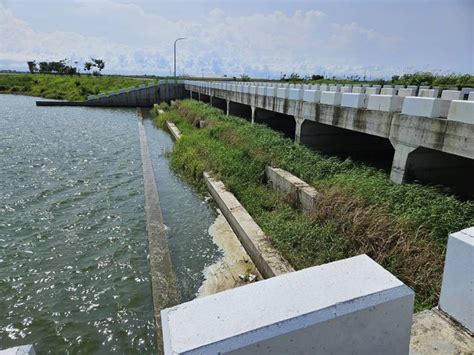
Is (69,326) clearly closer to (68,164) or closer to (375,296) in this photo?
(375,296)

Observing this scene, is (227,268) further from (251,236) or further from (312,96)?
(312,96)

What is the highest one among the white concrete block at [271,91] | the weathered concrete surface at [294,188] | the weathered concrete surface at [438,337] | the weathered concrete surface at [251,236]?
the white concrete block at [271,91]

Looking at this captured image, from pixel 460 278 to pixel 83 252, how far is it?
20.4 ft

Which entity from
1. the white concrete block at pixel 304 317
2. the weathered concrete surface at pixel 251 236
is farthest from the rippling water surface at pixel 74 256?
the white concrete block at pixel 304 317

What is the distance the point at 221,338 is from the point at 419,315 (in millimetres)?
2363

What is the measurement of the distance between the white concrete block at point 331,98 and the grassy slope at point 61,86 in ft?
125

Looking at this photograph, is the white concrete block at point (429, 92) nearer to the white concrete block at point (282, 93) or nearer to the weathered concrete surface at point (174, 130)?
the white concrete block at point (282, 93)

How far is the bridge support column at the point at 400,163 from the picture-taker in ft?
21.4

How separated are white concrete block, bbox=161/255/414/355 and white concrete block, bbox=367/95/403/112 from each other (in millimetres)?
5640

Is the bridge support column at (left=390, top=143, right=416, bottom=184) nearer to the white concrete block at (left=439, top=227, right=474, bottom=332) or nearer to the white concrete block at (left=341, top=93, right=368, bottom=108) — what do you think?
the white concrete block at (left=341, top=93, right=368, bottom=108)

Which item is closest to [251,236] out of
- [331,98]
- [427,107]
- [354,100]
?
[427,107]

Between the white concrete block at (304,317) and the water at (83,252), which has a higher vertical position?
the white concrete block at (304,317)

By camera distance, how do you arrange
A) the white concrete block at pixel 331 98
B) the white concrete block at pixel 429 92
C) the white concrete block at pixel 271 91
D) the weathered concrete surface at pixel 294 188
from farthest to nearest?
the white concrete block at pixel 271 91
the white concrete block at pixel 429 92
the white concrete block at pixel 331 98
the weathered concrete surface at pixel 294 188

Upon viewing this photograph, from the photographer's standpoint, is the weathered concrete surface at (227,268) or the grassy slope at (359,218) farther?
the weathered concrete surface at (227,268)
